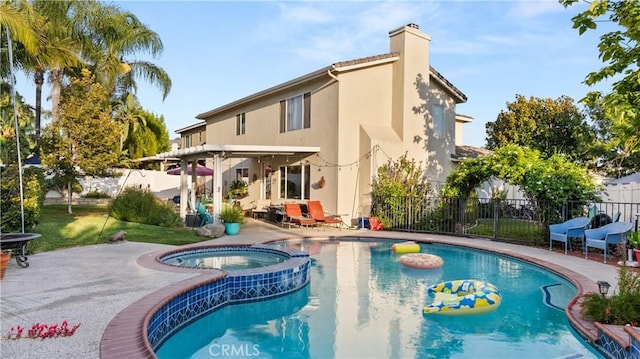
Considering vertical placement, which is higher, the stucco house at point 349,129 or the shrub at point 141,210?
the stucco house at point 349,129

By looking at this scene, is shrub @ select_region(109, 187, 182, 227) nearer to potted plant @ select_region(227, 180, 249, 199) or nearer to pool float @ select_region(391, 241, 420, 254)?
potted plant @ select_region(227, 180, 249, 199)

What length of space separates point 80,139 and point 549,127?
26391mm

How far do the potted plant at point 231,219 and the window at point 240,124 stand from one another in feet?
33.8

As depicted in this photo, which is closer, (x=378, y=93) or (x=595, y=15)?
(x=595, y=15)

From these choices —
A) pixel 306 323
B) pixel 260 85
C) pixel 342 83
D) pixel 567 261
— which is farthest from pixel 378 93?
pixel 306 323

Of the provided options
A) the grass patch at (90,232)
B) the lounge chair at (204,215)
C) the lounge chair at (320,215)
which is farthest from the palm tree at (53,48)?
the lounge chair at (320,215)

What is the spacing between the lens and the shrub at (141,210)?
16.8m

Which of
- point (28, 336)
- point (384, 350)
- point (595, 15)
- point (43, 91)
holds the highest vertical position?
point (43, 91)

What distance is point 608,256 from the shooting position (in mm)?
11820

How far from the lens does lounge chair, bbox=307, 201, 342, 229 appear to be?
17656mm

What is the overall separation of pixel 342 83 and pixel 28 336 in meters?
15.3

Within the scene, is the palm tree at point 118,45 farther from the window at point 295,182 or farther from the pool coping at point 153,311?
the pool coping at point 153,311

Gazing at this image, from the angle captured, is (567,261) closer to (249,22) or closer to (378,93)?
(378,93)

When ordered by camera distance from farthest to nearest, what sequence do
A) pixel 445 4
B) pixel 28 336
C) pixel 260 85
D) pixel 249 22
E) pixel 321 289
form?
pixel 260 85, pixel 249 22, pixel 445 4, pixel 321 289, pixel 28 336
